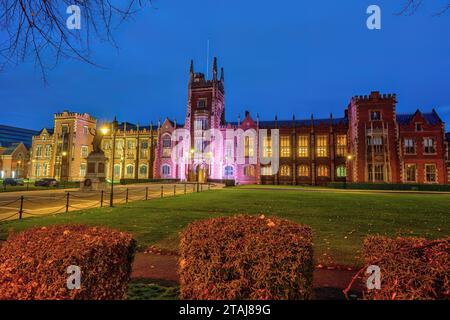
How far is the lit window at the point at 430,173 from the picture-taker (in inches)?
1705

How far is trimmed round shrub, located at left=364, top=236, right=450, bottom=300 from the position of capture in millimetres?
2324

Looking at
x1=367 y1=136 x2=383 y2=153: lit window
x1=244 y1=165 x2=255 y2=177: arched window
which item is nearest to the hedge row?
x1=367 y1=136 x2=383 y2=153: lit window

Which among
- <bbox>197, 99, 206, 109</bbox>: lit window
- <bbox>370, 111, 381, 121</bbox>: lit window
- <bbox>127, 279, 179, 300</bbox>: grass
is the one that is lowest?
<bbox>127, 279, 179, 300</bbox>: grass

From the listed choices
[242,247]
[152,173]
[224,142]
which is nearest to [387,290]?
[242,247]

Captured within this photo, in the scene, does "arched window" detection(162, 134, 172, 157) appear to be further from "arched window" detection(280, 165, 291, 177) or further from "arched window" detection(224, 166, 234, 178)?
"arched window" detection(280, 165, 291, 177)

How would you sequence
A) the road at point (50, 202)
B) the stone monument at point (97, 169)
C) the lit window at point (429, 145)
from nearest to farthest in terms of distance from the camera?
the road at point (50, 202), the stone monument at point (97, 169), the lit window at point (429, 145)

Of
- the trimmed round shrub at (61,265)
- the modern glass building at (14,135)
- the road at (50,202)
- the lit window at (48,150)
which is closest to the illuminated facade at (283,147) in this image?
the lit window at (48,150)

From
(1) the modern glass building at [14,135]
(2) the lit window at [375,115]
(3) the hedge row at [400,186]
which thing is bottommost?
(3) the hedge row at [400,186]

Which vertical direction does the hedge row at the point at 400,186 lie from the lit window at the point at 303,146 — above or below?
below

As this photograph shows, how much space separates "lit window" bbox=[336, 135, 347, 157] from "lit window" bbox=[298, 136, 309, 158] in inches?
228

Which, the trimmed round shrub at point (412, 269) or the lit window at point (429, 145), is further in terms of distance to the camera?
the lit window at point (429, 145)

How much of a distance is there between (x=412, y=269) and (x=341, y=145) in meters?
56.9

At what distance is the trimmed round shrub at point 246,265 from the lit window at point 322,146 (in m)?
55.6

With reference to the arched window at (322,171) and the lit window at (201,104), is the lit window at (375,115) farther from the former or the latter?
the lit window at (201,104)
